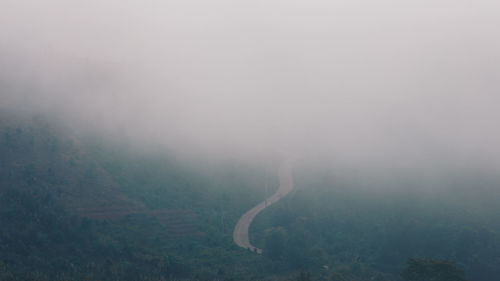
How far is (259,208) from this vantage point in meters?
79.4

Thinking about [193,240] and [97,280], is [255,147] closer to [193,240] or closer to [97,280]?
[193,240]

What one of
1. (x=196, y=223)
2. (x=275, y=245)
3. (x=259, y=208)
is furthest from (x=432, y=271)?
(x=259, y=208)

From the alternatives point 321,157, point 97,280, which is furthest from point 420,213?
point 97,280

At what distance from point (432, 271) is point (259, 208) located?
131 ft

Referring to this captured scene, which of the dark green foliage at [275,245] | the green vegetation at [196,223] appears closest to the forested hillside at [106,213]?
the green vegetation at [196,223]

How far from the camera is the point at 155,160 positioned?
76875mm

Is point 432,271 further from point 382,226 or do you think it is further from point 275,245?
point 382,226

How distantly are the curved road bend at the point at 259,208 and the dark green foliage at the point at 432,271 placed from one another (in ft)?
79.9

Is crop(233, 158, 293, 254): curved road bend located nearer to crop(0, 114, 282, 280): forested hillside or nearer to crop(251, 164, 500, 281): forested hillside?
crop(0, 114, 282, 280): forested hillside

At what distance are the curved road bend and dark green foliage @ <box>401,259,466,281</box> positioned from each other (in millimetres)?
24350

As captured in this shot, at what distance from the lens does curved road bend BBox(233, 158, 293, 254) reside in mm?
65250

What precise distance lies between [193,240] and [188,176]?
19.0 metres

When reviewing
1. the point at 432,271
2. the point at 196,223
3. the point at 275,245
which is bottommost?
the point at 275,245

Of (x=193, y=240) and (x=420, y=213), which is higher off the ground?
(x=420, y=213)
